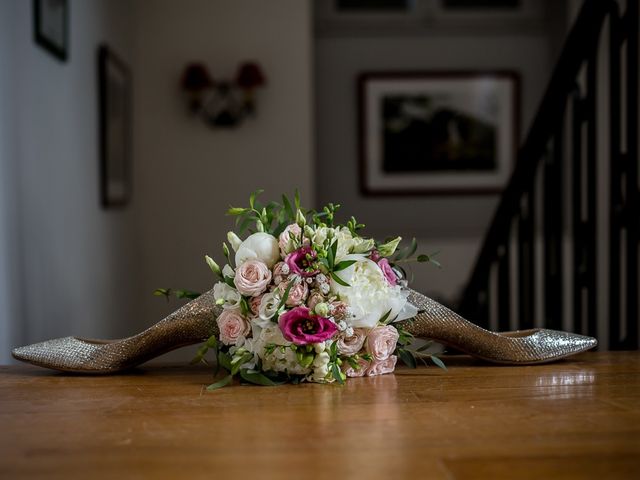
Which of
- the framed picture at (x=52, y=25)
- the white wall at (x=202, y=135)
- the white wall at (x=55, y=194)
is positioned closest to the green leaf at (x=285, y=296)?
the white wall at (x=55, y=194)

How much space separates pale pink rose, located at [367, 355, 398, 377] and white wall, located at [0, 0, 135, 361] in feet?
5.40

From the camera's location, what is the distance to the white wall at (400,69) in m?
6.18

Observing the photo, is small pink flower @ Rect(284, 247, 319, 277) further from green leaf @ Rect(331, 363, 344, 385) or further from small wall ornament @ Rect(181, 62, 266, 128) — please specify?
small wall ornament @ Rect(181, 62, 266, 128)

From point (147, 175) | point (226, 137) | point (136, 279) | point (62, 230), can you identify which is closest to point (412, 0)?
point (226, 137)

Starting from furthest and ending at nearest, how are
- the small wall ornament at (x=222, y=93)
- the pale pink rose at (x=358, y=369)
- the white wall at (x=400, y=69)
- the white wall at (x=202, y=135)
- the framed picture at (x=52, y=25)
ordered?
1. the white wall at (x=400, y=69)
2. the white wall at (x=202, y=135)
3. the small wall ornament at (x=222, y=93)
4. the framed picture at (x=52, y=25)
5. the pale pink rose at (x=358, y=369)

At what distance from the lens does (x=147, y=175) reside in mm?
5242

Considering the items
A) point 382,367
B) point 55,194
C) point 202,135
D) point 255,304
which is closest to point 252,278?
point 255,304

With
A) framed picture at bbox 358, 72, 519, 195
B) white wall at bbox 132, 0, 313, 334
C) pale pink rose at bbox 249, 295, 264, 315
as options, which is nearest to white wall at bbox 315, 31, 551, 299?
framed picture at bbox 358, 72, 519, 195

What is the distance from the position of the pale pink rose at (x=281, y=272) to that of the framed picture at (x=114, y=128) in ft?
9.65

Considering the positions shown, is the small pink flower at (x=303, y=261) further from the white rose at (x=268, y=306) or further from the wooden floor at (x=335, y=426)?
the wooden floor at (x=335, y=426)

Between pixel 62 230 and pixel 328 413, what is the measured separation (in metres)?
2.54

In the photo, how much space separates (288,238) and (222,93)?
3.98 meters

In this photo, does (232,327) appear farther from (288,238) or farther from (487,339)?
(487,339)

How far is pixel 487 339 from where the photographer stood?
1.53 metres
